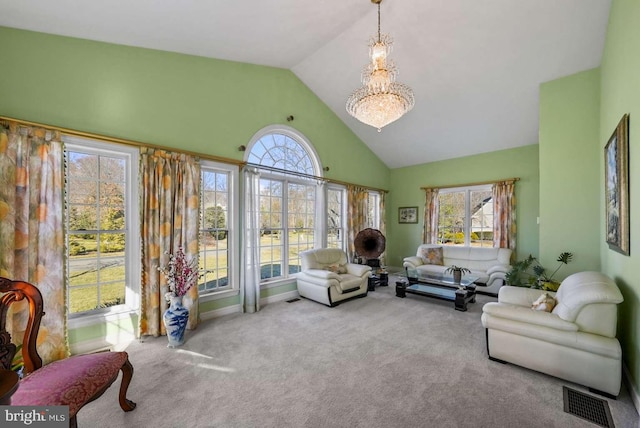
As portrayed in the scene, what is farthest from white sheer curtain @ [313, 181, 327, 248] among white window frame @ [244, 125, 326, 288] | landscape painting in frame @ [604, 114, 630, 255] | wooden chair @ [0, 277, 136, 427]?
landscape painting in frame @ [604, 114, 630, 255]

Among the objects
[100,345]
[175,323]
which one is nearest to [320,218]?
[175,323]

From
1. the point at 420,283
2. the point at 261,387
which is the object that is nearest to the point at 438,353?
the point at 261,387

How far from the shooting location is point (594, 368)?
2146mm

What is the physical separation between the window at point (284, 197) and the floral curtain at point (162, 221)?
119 cm

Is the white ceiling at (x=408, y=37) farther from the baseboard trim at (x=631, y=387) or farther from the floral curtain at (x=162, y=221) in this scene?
the baseboard trim at (x=631, y=387)

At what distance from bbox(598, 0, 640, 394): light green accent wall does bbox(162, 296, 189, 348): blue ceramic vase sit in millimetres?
4234

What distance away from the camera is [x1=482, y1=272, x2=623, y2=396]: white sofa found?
212 centimetres

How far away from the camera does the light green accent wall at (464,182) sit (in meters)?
5.44

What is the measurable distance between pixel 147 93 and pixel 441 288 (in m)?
5.53

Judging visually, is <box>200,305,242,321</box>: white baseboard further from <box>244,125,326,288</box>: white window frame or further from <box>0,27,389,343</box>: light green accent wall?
<box>244,125,326,288</box>: white window frame

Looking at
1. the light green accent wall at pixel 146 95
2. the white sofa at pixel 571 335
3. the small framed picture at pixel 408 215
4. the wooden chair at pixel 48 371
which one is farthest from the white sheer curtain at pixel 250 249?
the small framed picture at pixel 408 215

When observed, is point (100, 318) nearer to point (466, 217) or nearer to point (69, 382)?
point (69, 382)

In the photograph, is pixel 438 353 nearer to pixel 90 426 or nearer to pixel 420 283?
pixel 420 283

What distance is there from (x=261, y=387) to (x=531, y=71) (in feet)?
18.1
